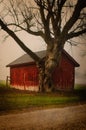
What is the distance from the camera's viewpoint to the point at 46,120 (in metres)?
4.89

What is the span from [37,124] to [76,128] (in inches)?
25.7

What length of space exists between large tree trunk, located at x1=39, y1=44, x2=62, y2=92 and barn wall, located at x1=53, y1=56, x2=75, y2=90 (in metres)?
0.19

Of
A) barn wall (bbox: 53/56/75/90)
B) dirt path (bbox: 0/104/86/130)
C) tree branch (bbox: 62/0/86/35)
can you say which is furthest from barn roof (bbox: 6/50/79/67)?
dirt path (bbox: 0/104/86/130)

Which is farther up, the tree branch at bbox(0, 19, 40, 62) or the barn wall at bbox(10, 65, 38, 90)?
the tree branch at bbox(0, 19, 40, 62)

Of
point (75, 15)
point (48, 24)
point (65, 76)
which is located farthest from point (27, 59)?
point (75, 15)

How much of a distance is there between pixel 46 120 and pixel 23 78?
1691mm

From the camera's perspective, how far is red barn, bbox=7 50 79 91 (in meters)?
6.09

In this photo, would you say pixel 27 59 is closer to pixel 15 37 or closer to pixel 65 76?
pixel 15 37

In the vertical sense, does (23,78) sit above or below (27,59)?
below

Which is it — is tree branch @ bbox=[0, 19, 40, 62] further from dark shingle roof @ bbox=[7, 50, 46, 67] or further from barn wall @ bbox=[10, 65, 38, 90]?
barn wall @ bbox=[10, 65, 38, 90]

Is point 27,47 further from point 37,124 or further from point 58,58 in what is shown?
point 37,124

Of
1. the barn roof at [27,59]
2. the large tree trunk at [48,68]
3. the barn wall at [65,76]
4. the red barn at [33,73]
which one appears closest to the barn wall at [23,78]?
the red barn at [33,73]

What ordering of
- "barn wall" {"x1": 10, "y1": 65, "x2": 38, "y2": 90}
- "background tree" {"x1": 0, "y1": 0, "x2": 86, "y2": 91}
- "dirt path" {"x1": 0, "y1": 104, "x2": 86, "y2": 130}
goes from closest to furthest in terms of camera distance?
"dirt path" {"x1": 0, "y1": 104, "x2": 86, "y2": 130}, "barn wall" {"x1": 10, "y1": 65, "x2": 38, "y2": 90}, "background tree" {"x1": 0, "y1": 0, "x2": 86, "y2": 91}

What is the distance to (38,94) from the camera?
6.38 meters
